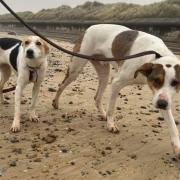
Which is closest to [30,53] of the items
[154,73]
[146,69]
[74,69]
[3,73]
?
[74,69]

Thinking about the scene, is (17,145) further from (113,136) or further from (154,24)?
(154,24)

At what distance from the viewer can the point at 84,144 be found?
633 centimetres

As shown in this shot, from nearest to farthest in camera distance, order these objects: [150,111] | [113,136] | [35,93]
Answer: [113,136], [35,93], [150,111]

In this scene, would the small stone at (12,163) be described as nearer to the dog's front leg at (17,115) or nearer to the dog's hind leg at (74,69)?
the dog's front leg at (17,115)

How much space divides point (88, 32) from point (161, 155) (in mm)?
2689

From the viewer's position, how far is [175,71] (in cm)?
557

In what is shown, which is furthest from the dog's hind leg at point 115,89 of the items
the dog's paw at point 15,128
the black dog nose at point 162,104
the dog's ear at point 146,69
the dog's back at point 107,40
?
the dog's paw at point 15,128

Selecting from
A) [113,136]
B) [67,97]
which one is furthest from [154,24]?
[113,136]

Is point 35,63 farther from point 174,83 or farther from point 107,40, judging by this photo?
point 174,83

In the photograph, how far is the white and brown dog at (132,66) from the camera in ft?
18.3

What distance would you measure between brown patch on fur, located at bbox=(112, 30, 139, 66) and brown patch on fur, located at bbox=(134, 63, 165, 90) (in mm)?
1061

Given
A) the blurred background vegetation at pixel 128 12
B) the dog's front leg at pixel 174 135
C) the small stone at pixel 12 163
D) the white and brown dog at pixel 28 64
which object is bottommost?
the blurred background vegetation at pixel 128 12

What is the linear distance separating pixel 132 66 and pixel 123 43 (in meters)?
0.64

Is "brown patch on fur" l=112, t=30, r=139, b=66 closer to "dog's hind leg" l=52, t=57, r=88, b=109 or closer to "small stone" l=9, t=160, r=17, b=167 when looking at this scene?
"dog's hind leg" l=52, t=57, r=88, b=109
